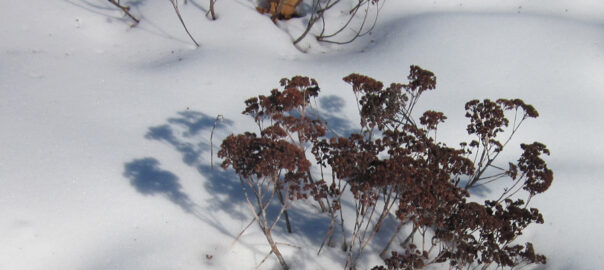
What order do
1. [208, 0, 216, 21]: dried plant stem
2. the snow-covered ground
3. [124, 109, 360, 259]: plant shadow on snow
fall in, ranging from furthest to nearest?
1. [208, 0, 216, 21]: dried plant stem
2. [124, 109, 360, 259]: plant shadow on snow
3. the snow-covered ground

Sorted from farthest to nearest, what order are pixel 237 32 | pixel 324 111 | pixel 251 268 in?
pixel 237 32, pixel 324 111, pixel 251 268

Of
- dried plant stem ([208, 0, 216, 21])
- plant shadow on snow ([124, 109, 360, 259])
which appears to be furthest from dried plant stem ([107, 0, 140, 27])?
plant shadow on snow ([124, 109, 360, 259])

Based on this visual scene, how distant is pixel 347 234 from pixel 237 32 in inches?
127

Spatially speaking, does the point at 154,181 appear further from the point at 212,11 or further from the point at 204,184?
the point at 212,11

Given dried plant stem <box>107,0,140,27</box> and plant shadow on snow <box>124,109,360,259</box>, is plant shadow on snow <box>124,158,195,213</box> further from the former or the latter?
dried plant stem <box>107,0,140,27</box>

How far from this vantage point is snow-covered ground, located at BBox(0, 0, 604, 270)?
135 inches

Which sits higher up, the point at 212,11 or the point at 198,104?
the point at 212,11

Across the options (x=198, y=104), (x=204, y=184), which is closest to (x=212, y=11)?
(x=198, y=104)

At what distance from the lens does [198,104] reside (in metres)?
4.64

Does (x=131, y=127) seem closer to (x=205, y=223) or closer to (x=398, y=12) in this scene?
(x=205, y=223)

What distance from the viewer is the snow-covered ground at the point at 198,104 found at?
3.42 metres

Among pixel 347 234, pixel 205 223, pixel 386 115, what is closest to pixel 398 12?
pixel 386 115

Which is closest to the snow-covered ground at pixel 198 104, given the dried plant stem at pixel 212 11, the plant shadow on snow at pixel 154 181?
the plant shadow on snow at pixel 154 181

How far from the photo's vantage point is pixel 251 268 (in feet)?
10.9
